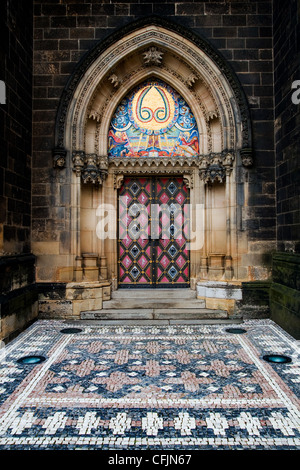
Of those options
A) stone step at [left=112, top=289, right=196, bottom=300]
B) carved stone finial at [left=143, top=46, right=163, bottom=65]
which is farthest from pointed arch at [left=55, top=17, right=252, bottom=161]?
stone step at [left=112, top=289, right=196, bottom=300]

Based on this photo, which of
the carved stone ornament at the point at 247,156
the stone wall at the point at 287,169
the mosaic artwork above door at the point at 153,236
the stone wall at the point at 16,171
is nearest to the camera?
the stone wall at the point at 16,171

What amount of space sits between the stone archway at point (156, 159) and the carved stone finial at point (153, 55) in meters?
0.02

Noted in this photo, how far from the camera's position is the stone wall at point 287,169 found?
6.44m

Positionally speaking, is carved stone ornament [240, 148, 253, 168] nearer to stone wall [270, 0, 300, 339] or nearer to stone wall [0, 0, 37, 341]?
stone wall [270, 0, 300, 339]

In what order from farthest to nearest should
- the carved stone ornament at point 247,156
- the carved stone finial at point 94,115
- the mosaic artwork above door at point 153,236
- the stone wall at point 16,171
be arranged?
the mosaic artwork above door at point 153,236 < the carved stone finial at point 94,115 < the carved stone ornament at point 247,156 < the stone wall at point 16,171

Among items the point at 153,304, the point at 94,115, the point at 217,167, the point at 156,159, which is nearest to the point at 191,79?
the point at 156,159

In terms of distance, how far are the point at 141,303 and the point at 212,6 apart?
244 inches

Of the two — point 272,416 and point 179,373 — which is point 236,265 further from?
point 272,416

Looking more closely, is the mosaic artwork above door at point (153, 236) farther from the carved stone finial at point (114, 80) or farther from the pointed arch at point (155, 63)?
the carved stone finial at point (114, 80)

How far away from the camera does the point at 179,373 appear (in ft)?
15.2

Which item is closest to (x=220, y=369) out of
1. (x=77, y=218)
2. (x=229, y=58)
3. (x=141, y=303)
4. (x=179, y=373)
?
(x=179, y=373)

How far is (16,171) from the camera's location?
22.4 ft

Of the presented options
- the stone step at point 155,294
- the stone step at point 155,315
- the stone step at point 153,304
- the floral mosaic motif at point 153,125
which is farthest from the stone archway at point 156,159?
the stone step at point 155,315

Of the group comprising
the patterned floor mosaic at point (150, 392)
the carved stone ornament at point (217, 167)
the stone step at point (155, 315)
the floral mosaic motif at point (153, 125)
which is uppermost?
the floral mosaic motif at point (153, 125)
